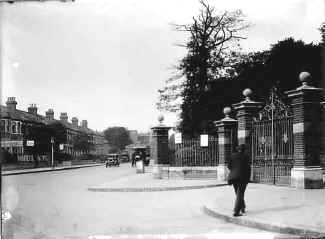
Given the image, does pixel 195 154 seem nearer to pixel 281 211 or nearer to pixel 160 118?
pixel 160 118

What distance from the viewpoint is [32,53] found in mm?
9547

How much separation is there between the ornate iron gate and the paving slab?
288cm

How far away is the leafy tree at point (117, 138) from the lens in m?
133

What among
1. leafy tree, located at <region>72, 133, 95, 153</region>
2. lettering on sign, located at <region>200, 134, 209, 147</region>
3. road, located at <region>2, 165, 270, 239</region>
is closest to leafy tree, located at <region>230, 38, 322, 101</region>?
lettering on sign, located at <region>200, 134, 209, 147</region>

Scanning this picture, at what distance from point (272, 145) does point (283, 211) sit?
7260mm

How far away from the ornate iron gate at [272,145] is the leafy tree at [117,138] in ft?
377

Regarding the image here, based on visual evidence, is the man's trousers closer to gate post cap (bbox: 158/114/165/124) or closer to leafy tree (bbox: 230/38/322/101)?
gate post cap (bbox: 158/114/165/124)

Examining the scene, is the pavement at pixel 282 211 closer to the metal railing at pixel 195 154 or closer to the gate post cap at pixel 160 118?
the metal railing at pixel 195 154

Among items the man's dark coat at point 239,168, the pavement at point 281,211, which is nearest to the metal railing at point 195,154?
the pavement at point 281,211

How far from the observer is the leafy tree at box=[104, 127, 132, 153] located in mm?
133250

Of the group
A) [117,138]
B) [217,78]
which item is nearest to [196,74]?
[217,78]

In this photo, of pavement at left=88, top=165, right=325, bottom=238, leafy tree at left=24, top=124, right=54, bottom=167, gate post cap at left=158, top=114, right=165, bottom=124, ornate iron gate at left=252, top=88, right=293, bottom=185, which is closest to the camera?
pavement at left=88, top=165, right=325, bottom=238

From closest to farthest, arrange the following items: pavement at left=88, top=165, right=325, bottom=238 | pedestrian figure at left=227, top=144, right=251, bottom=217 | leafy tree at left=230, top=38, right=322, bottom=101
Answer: pavement at left=88, top=165, right=325, bottom=238 < pedestrian figure at left=227, top=144, right=251, bottom=217 < leafy tree at left=230, top=38, right=322, bottom=101

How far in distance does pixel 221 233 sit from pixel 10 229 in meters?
4.17
